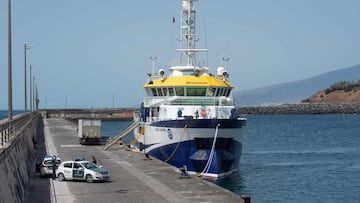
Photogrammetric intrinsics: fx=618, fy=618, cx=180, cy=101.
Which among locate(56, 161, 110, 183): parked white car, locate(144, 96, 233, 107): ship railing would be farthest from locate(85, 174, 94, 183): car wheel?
locate(144, 96, 233, 107): ship railing

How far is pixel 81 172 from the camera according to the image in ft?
110

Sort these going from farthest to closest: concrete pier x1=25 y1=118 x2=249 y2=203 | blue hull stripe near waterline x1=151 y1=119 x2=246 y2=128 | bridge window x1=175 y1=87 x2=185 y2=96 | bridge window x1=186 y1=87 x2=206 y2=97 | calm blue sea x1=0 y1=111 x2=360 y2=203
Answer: bridge window x1=175 y1=87 x2=185 y2=96
bridge window x1=186 y1=87 x2=206 y2=97
blue hull stripe near waterline x1=151 y1=119 x2=246 y2=128
calm blue sea x1=0 y1=111 x2=360 y2=203
concrete pier x1=25 y1=118 x2=249 y2=203

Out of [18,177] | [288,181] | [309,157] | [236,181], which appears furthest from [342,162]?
[18,177]

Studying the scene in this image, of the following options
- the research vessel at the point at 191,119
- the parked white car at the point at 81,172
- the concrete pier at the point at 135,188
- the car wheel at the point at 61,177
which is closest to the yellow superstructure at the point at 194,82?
the research vessel at the point at 191,119

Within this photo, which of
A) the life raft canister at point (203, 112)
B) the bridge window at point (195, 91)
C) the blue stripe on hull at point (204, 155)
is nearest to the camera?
the blue stripe on hull at point (204, 155)

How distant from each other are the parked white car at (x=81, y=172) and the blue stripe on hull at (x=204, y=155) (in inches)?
401

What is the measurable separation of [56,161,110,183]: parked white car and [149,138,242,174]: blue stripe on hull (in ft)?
33.4

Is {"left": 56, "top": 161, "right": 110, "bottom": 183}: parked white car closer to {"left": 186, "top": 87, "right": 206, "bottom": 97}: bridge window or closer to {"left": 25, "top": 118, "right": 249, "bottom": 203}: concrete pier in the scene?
{"left": 25, "top": 118, "right": 249, "bottom": 203}: concrete pier

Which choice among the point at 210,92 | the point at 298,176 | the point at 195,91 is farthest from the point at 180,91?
the point at 298,176

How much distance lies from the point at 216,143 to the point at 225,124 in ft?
4.90

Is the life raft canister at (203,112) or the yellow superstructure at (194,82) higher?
the yellow superstructure at (194,82)

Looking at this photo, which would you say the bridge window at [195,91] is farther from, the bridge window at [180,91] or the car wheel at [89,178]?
the car wheel at [89,178]

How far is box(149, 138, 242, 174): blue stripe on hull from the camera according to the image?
140 ft

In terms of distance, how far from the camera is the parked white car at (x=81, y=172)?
109ft
